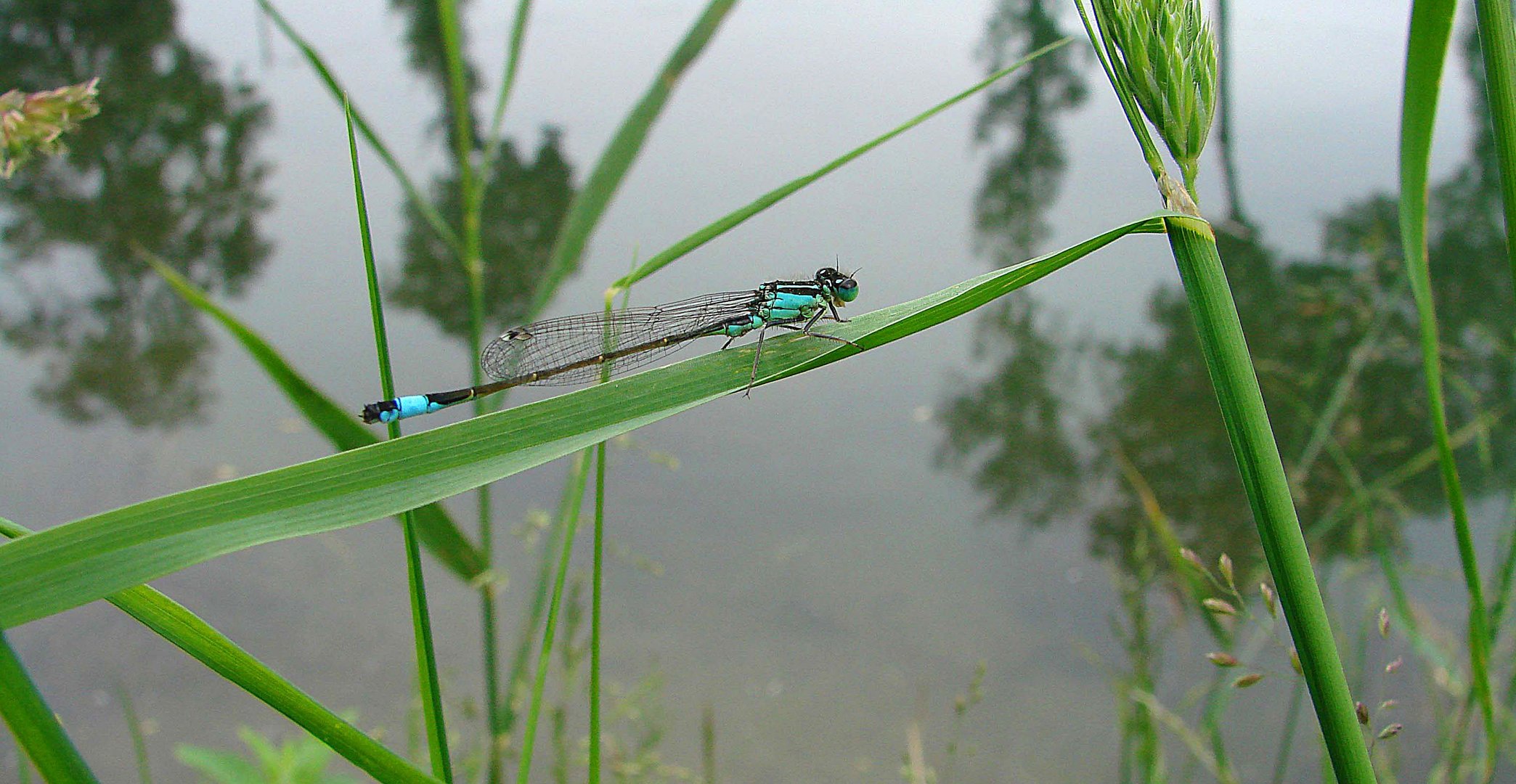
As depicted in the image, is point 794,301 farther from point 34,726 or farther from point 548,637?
point 34,726

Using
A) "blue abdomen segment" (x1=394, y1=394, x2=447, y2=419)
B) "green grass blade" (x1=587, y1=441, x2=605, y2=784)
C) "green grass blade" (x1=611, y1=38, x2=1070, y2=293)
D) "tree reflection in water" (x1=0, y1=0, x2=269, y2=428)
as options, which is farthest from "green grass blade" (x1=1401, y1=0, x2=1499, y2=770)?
"tree reflection in water" (x1=0, y1=0, x2=269, y2=428)

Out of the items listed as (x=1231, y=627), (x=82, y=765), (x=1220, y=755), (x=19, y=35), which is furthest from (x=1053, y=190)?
(x=19, y=35)

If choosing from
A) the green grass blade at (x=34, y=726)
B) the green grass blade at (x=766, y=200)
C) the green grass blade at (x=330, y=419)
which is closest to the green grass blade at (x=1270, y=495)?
the green grass blade at (x=766, y=200)

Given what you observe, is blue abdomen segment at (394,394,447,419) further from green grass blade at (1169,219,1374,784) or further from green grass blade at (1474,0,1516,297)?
green grass blade at (1474,0,1516,297)

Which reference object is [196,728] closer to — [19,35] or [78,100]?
[78,100]

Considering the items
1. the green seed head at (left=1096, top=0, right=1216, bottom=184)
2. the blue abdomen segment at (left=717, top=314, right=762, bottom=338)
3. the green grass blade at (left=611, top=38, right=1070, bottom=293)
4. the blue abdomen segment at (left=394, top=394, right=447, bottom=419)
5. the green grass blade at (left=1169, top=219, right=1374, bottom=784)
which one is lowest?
the green grass blade at (left=1169, top=219, right=1374, bottom=784)

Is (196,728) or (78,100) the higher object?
(196,728)
